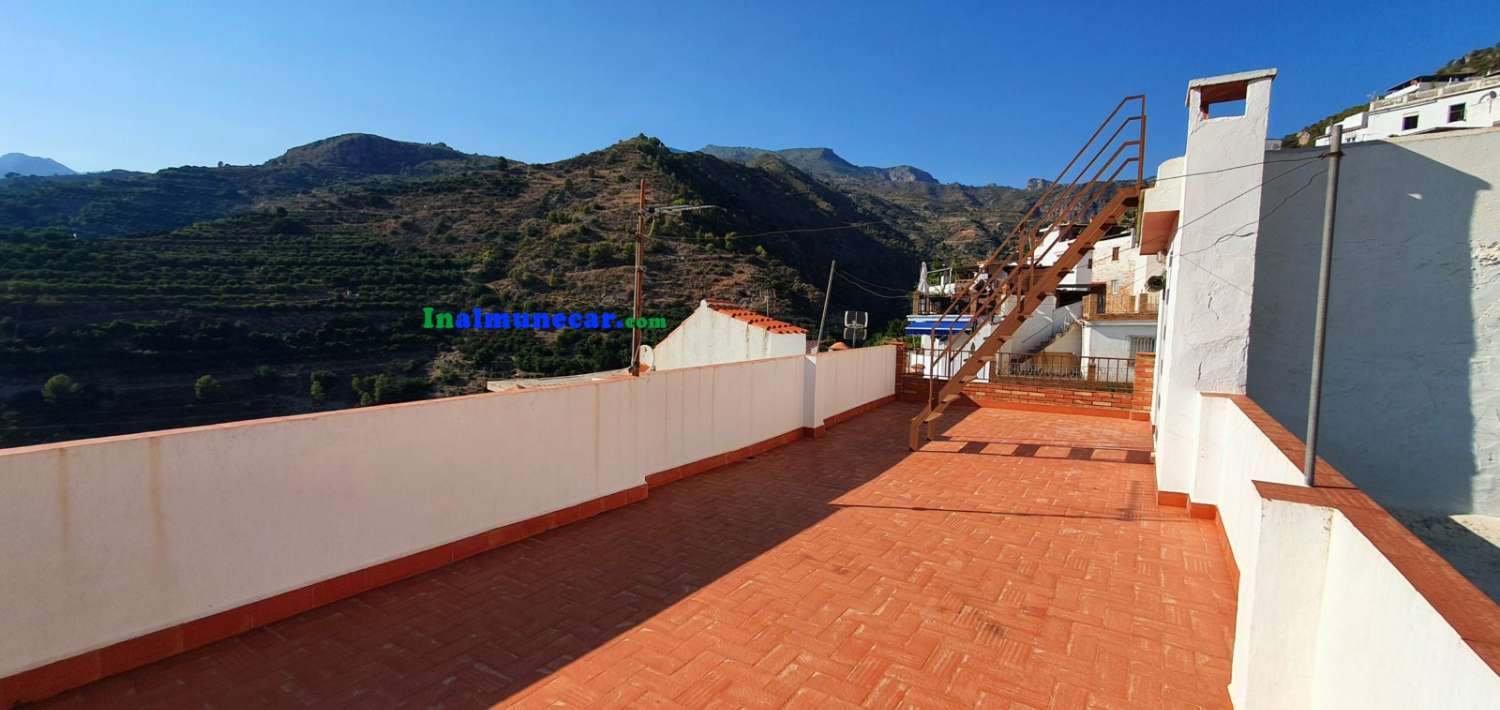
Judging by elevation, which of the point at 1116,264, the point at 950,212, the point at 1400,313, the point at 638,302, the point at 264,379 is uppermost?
the point at 950,212

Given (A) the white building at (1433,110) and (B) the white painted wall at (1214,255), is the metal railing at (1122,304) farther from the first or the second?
(B) the white painted wall at (1214,255)

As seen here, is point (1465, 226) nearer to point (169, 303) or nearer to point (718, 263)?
point (718, 263)

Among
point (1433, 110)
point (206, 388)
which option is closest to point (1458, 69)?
point (1433, 110)

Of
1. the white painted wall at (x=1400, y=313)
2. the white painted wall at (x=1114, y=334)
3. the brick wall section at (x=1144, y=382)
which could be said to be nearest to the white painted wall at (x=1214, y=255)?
the white painted wall at (x=1400, y=313)

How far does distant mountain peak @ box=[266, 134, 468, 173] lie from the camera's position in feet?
234

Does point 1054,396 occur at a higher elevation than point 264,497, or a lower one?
→ lower

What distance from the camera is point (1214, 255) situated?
17.5 feet

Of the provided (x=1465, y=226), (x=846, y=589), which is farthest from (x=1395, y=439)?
(x=846, y=589)

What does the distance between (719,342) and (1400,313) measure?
28.5ft

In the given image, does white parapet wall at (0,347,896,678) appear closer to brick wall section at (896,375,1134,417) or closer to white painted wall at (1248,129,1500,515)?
white painted wall at (1248,129,1500,515)

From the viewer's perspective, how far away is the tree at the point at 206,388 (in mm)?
28344

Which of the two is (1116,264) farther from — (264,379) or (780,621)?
(264,379)

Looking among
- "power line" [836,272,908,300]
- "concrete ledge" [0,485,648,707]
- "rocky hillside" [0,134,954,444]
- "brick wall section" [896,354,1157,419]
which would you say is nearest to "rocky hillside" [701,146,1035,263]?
"rocky hillside" [0,134,954,444]

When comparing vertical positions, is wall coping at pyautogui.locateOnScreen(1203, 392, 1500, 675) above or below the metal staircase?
below
